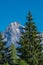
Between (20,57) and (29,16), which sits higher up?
(29,16)

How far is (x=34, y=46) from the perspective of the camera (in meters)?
58.4

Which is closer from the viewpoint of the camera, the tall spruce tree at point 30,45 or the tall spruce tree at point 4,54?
the tall spruce tree at point 30,45

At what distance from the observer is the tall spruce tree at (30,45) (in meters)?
57.3

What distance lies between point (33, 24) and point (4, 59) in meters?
8.61

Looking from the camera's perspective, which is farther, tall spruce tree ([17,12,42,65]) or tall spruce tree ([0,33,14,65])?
tall spruce tree ([0,33,14,65])

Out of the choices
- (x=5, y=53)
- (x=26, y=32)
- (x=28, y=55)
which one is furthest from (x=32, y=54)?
(x=5, y=53)

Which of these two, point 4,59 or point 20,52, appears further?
point 4,59

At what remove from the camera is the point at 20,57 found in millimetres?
58500

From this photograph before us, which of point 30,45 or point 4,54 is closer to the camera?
point 30,45

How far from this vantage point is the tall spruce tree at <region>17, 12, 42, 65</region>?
57.3m

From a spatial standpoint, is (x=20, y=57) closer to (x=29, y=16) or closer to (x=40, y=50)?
(x=40, y=50)

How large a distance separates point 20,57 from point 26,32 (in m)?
4.51

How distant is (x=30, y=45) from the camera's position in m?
58.0

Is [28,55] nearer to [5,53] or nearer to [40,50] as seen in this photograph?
[40,50]
